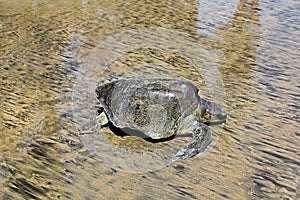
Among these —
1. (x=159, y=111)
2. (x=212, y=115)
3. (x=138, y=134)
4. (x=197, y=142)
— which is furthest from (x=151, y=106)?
A: (x=212, y=115)

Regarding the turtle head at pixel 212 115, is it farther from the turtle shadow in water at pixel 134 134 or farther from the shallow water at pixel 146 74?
the turtle shadow in water at pixel 134 134

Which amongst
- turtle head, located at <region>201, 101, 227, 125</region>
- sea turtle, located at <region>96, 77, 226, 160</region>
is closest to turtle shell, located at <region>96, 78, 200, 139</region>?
sea turtle, located at <region>96, 77, 226, 160</region>

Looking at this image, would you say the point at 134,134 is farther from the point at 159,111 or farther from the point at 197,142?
the point at 197,142

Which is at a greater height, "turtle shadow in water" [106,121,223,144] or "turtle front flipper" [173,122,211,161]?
"turtle front flipper" [173,122,211,161]

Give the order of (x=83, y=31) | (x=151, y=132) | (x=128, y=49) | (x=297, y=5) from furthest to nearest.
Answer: (x=297, y=5) → (x=83, y=31) → (x=128, y=49) → (x=151, y=132)

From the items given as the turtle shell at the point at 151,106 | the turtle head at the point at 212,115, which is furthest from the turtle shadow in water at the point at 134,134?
the turtle head at the point at 212,115

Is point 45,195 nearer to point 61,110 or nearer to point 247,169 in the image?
point 61,110

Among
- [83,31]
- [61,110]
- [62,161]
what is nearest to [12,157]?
[62,161]

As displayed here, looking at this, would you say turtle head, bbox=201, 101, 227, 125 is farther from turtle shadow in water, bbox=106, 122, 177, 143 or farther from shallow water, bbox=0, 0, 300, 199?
turtle shadow in water, bbox=106, 122, 177, 143
